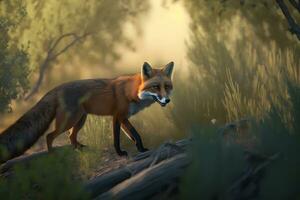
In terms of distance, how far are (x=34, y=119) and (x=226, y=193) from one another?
3.93 metres

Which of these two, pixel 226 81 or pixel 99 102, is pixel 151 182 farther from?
pixel 226 81

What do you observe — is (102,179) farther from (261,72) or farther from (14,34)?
(14,34)

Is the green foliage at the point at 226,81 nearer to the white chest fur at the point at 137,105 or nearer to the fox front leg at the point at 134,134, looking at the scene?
the white chest fur at the point at 137,105

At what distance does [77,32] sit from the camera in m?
21.3

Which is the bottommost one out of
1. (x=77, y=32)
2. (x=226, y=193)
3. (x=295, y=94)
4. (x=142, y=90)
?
(x=226, y=193)

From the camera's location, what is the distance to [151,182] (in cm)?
616

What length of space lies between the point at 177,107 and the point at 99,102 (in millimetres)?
1846

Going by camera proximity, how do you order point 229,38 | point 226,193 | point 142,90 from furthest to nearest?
point 229,38, point 142,90, point 226,193

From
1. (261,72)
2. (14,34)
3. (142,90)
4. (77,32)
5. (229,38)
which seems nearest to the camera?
(142,90)

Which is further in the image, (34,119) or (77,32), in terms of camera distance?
(77,32)

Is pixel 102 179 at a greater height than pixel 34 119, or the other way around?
pixel 34 119

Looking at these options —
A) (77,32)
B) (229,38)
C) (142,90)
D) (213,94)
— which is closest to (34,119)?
(142,90)

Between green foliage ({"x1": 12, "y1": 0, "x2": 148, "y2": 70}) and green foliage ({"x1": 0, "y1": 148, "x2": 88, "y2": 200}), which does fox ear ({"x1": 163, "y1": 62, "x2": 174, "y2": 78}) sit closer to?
green foliage ({"x1": 0, "y1": 148, "x2": 88, "y2": 200})

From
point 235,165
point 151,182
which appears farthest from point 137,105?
point 235,165
